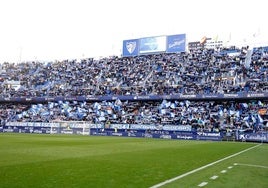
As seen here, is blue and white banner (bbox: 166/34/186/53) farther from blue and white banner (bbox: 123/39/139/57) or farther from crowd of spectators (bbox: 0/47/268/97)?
blue and white banner (bbox: 123/39/139/57)

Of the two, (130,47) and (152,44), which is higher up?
(152,44)

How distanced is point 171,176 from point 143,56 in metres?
67.7

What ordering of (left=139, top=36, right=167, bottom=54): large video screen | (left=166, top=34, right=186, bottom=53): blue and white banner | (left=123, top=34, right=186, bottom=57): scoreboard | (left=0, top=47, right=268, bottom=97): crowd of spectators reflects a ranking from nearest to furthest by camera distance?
1. (left=0, top=47, right=268, bottom=97): crowd of spectators
2. (left=166, top=34, right=186, bottom=53): blue and white banner
3. (left=123, top=34, right=186, bottom=57): scoreboard
4. (left=139, top=36, right=167, bottom=54): large video screen

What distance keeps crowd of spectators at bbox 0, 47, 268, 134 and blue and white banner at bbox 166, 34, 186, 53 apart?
1132mm

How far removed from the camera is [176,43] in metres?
74.9

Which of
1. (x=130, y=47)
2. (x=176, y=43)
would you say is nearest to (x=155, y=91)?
(x=176, y=43)

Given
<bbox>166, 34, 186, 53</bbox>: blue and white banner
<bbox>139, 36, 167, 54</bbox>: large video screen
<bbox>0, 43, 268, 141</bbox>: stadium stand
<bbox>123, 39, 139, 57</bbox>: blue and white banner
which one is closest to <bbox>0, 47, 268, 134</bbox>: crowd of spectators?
<bbox>0, 43, 268, 141</bbox>: stadium stand

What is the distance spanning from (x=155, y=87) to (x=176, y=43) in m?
13.8

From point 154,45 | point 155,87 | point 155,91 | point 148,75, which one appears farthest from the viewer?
point 154,45

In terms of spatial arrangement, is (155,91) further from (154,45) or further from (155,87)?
(154,45)

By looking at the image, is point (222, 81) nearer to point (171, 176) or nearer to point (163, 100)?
point (163, 100)

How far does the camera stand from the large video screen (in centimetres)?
7612

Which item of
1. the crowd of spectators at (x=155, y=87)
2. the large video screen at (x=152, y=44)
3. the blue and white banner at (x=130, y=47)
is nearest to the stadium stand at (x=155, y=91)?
the crowd of spectators at (x=155, y=87)

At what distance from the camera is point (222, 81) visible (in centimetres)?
6125
